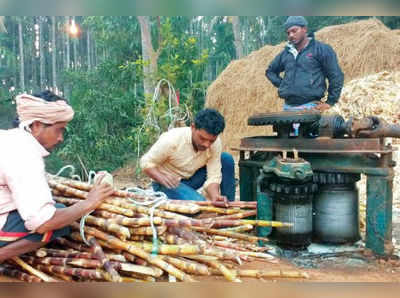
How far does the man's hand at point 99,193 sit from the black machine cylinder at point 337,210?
169cm

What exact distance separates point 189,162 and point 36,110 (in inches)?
69.6

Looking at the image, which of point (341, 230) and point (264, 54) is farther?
point (264, 54)

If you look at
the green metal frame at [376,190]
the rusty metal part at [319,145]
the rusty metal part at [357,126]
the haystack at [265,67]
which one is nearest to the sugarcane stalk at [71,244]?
the rusty metal part at [319,145]

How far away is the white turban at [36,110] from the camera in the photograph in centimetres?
223

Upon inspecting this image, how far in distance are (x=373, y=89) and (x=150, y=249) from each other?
25.4ft

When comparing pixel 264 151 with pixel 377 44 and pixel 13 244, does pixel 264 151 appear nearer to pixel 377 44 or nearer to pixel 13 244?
pixel 13 244

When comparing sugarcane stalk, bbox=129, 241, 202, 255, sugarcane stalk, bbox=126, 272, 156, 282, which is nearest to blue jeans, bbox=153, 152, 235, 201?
sugarcane stalk, bbox=129, 241, 202, 255

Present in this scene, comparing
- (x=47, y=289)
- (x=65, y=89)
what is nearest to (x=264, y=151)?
(x=47, y=289)

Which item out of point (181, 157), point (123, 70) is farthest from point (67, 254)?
point (123, 70)

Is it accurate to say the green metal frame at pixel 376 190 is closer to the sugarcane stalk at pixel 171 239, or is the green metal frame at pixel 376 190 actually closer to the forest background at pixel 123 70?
the sugarcane stalk at pixel 171 239

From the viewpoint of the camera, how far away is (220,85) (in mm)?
A: 11625

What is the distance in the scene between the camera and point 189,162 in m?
3.71

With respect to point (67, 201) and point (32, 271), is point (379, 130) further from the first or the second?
point (32, 271)

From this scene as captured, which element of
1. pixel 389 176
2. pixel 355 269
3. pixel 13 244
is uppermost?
pixel 389 176
